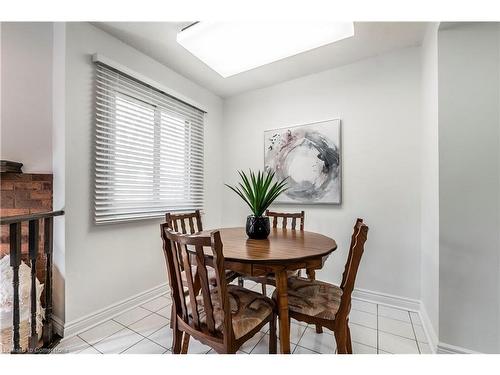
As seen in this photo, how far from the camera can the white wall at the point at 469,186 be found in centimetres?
142

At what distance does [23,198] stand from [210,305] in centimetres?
182

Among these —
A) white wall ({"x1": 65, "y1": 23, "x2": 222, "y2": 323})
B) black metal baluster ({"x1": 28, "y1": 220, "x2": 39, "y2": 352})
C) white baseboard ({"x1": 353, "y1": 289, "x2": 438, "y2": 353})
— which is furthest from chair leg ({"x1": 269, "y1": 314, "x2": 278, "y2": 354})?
black metal baluster ({"x1": 28, "y1": 220, "x2": 39, "y2": 352})

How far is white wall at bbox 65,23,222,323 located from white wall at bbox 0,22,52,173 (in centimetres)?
33

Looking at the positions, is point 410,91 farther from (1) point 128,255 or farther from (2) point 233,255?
(1) point 128,255

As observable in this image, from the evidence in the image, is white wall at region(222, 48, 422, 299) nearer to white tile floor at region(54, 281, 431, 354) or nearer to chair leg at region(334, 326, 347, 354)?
white tile floor at region(54, 281, 431, 354)

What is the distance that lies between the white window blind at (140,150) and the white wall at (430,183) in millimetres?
2329

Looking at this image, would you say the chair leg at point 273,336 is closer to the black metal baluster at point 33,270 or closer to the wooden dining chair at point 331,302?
the wooden dining chair at point 331,302

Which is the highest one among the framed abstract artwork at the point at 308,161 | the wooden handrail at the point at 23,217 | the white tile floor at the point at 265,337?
the framed abstract artwork at the point at 308,161

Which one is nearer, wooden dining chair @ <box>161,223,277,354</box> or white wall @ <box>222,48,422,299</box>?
wooden dining chair @ <box>161,223,277,354</box>

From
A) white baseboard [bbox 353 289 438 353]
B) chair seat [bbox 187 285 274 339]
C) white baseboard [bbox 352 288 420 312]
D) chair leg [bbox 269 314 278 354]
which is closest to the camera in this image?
chair seat [bbox 187 285 274 339]

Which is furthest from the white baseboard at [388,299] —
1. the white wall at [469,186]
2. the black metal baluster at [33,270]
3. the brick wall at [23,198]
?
the brick wall at [23,198]

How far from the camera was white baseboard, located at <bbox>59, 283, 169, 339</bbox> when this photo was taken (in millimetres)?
1720

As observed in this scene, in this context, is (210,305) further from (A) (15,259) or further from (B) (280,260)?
(A) (15,259)

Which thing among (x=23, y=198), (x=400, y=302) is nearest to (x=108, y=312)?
(x=23, y=198)
